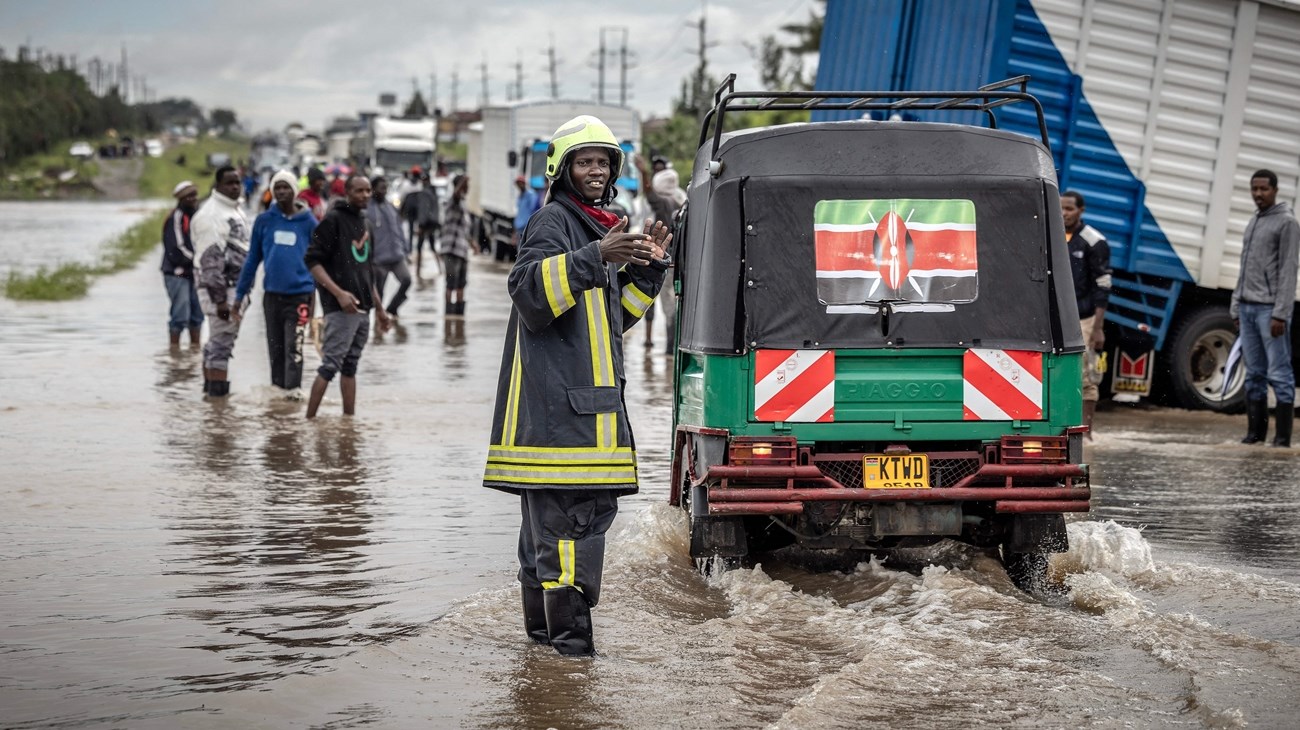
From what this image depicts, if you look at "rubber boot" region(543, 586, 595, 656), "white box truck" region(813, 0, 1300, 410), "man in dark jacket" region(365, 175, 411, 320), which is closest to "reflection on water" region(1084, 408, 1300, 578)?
"white box truck" region(813, 0, 1300, 410)

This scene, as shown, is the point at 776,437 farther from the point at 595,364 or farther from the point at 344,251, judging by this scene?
the point at 344,251

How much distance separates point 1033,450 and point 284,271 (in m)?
7.35

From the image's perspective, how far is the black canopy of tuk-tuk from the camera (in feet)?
23.0

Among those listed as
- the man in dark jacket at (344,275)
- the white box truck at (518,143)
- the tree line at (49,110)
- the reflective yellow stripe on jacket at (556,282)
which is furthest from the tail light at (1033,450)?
the tree line at (49,110)

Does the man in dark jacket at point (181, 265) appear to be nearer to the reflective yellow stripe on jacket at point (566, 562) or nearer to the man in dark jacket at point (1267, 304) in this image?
the man in dark jacket at point (1267, 304)

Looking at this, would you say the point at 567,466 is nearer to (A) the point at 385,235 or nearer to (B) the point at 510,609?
(B) the point at 510,609

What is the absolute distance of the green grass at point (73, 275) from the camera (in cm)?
2419

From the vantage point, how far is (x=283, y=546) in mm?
8031

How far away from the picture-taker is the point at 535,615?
240 inches

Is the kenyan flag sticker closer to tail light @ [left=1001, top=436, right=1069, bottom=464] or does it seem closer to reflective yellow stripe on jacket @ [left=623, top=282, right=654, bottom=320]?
tail light @ [left=1001, top=436, right=1069, bottom=464]

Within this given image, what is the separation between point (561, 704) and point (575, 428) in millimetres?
952

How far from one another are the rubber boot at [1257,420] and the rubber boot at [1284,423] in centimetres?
14

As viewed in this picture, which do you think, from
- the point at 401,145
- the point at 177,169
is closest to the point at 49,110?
the point at 177,169

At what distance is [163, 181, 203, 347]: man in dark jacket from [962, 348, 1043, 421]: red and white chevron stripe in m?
10.6
